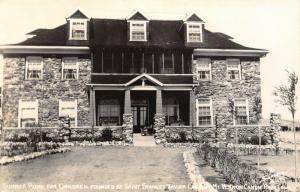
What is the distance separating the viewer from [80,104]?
16.1 metres

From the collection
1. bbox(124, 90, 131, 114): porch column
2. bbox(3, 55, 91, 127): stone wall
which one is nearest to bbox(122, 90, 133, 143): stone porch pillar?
bbox(124, 90, 131, 114): porch column

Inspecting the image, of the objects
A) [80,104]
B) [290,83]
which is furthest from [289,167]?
[80,104]

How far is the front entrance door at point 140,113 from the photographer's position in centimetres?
1686

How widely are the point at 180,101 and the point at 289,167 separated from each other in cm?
742

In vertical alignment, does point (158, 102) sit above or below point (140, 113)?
above

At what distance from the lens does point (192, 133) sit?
1466 centimetres

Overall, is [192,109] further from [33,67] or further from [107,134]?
[33,67]

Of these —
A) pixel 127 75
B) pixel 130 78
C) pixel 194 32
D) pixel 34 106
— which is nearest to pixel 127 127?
pixel 130 78

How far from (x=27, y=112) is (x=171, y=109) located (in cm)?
546

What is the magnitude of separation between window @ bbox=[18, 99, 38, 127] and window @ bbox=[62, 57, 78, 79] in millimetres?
1470

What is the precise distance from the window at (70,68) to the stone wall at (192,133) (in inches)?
168

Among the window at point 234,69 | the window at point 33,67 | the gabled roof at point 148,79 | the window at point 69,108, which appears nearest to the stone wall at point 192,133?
the gabled roof at point 148,79

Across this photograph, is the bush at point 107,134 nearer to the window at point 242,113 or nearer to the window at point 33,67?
the window at point 33,67

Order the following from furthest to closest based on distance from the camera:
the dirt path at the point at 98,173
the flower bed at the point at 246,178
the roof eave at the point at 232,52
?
1. the roof eave at the point at 232,52
2. the dirt path at the point at 98,173
3. the flower bed at the point at 246,178
